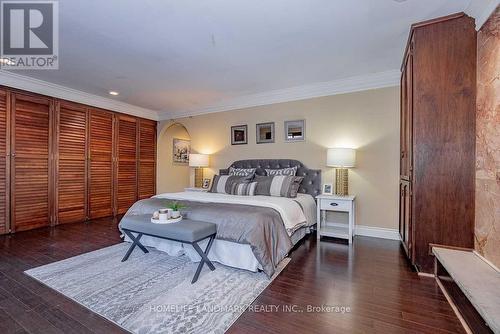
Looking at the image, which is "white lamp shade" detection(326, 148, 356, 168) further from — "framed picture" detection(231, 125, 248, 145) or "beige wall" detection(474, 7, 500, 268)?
"framed picture" detection(231, 125, 248, 145)

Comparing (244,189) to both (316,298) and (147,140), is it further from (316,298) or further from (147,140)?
(147,140)

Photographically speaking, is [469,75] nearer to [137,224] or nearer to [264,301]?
[264,301]

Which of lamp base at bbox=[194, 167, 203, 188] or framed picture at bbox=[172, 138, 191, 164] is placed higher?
framed picture at bbox=[172, 138, 191, 164]

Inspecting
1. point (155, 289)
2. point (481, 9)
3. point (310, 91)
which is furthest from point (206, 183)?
point (481, 9)

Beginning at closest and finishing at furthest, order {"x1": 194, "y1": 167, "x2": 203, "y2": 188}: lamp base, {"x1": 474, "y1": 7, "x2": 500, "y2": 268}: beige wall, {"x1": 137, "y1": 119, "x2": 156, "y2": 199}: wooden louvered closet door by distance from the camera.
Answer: {"x1": 474, "y1": 7, "x2": 500, "y2": 268}: beige wall, {"x1": 194, "y1": 167, "x2": 203, "y2": 188}: lamp base, {"x1": 137, "y1": 119, "x2": 156, "y2": 199}: wooden louvered closet door

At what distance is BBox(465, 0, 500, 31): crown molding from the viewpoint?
1.98 metres

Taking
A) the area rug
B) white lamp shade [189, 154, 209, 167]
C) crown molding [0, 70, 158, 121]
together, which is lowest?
the area rug

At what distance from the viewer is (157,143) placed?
627 cm

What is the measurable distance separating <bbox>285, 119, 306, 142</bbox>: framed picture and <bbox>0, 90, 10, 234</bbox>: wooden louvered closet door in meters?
4.55

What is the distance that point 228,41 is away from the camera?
281 cm

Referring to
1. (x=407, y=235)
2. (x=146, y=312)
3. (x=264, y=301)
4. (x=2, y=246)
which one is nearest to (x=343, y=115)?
(x=407, y=235)

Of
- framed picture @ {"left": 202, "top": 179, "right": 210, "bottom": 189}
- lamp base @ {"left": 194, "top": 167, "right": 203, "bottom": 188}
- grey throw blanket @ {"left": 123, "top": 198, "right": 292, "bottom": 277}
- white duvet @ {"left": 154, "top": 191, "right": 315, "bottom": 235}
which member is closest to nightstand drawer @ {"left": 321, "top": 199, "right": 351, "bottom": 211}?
white duvet @ {"left": 154, "top": 191, "right": 315, "bottom": 235}

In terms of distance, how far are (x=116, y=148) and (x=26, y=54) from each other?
7.76 feet

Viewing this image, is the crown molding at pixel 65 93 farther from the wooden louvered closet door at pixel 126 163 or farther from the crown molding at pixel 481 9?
the crown molding at pixel 481 9
